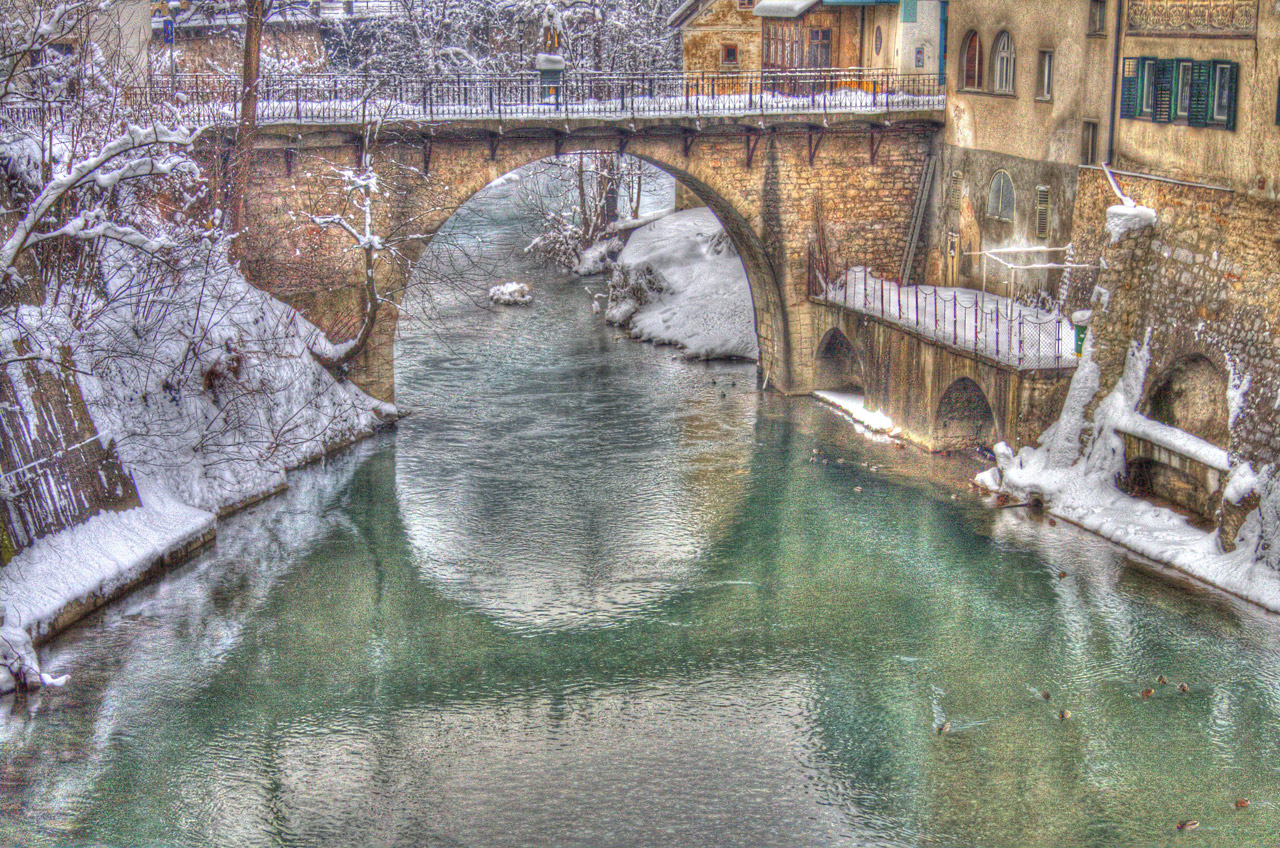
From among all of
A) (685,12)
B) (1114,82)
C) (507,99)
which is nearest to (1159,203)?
(1114,82)

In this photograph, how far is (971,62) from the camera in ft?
110

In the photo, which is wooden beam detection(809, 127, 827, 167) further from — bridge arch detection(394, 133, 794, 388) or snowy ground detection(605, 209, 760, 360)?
snowy ground detection(605, 209, 760, 360)

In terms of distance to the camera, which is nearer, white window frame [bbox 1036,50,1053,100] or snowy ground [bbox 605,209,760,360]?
white window frame [bbox 1036,50,1053,100]

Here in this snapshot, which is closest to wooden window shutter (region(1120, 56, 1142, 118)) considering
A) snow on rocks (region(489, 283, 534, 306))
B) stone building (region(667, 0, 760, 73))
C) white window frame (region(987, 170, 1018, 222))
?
white window frame (region(987, 170, 1018, 222))

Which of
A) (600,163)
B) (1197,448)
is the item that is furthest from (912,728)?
(600,163)

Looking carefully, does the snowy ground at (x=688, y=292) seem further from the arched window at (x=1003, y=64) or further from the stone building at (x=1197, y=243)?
the stone building at (x=1197, y=243)

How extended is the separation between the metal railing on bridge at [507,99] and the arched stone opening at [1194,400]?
426 inches

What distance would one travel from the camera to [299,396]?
30750 millimetres

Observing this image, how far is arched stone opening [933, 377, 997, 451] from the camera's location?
30.2m

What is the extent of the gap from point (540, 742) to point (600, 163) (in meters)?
33.9

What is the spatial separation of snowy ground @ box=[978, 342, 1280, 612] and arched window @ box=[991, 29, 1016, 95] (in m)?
7.79

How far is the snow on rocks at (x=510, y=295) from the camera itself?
45719 mm

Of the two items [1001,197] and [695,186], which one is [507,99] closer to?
[695,186]

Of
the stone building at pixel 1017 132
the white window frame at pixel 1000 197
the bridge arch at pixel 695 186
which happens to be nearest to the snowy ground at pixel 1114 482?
the stone building at pixel 1017 132
